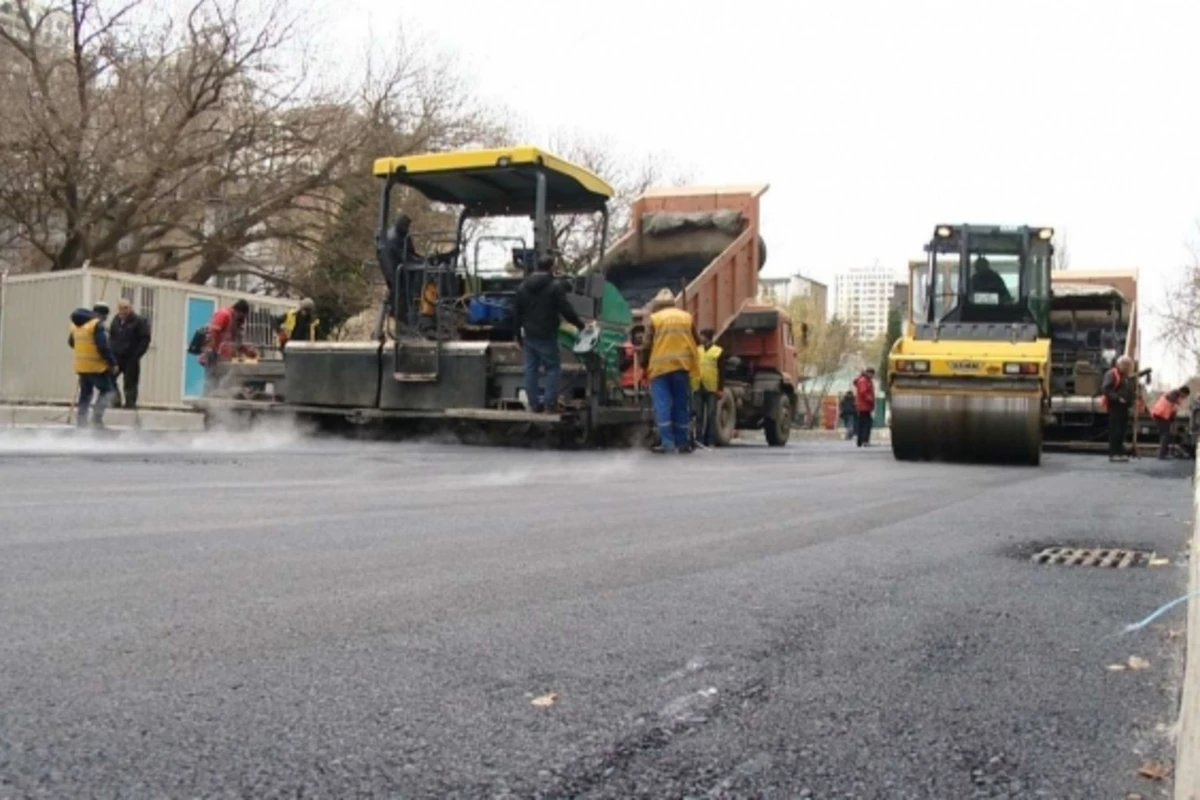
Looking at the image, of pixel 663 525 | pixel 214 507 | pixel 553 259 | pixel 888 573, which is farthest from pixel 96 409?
pixel 888 573

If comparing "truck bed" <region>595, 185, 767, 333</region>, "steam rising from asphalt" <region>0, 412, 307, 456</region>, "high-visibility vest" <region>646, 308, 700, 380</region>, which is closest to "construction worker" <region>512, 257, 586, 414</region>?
"high-visibility vest" <region>646, 308, 700, 380</region>

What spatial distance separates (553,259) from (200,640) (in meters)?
8.84

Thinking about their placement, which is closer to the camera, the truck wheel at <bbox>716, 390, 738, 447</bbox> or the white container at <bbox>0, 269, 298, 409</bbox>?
the truck wheel at <bbox>716, 390, 738, 447</bbox>

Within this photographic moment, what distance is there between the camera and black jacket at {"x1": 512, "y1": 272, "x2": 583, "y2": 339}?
1113cm

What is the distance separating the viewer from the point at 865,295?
9894cm

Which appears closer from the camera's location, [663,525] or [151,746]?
[151,746]

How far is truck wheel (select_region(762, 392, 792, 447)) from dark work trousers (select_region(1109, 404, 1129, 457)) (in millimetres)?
4437

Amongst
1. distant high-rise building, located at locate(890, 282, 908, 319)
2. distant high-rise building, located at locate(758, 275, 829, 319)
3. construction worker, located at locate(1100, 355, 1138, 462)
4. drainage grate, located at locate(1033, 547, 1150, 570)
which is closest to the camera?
drainage grate, located at locate(1033, 547, 1150, 570)

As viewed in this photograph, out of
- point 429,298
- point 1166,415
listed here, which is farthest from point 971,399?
A: point 1166,415

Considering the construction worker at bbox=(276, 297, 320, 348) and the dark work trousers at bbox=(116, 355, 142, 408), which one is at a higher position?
the construction worker at bbox=(276, 297, 320, 348)

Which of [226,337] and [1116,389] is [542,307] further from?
[1116,389]

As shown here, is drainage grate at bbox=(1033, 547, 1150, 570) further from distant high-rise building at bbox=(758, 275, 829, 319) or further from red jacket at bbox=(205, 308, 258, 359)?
distant high-rise building at bbox=(758, 275, 829, 319)

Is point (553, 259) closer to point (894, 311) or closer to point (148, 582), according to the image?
point (894, 311)

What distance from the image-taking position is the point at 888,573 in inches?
181
